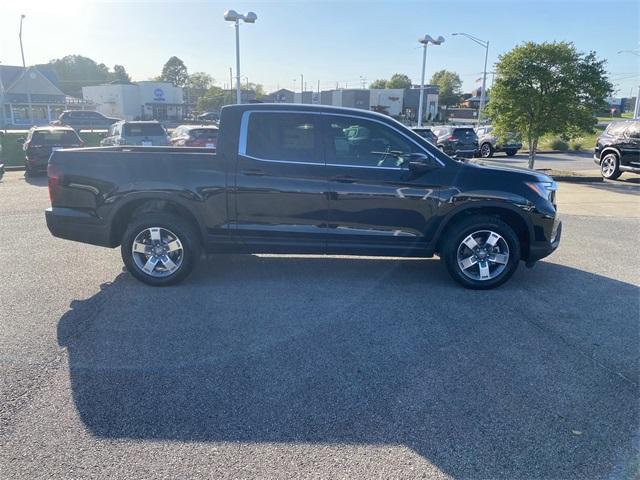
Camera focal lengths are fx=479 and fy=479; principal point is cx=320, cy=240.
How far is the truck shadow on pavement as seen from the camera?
116 inches

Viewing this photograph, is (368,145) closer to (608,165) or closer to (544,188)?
(544,188)

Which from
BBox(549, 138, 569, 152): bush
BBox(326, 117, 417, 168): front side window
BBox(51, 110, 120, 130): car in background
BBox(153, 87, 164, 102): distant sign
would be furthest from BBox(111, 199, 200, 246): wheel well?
BBox(153, 87, 164, 102): distant sign

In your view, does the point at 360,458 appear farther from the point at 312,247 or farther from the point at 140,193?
the point at 140,193

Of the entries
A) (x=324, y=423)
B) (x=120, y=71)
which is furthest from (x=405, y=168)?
(x=120, y=71)

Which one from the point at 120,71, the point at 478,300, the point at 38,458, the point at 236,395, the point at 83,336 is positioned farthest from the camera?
the point at 120,71

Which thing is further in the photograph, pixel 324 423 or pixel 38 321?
pixel 38 321

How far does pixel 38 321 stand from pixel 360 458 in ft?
11.2

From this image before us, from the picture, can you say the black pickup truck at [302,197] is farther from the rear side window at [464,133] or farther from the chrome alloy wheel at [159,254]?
the rear side window at [464,133]

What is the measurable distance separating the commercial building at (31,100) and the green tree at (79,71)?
5664cm

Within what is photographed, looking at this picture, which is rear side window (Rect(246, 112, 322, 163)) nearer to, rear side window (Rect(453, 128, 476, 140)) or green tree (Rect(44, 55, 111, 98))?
rear side window (Rect(453, 128, 476, 140))

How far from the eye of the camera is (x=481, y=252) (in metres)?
5.44

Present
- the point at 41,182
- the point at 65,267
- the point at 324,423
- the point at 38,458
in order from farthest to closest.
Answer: the point at 41,182 < the point at 65,267 < the point at 324,423 < the point at 38,458

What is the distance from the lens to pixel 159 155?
5.34 m

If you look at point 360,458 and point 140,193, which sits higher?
point 140,193
